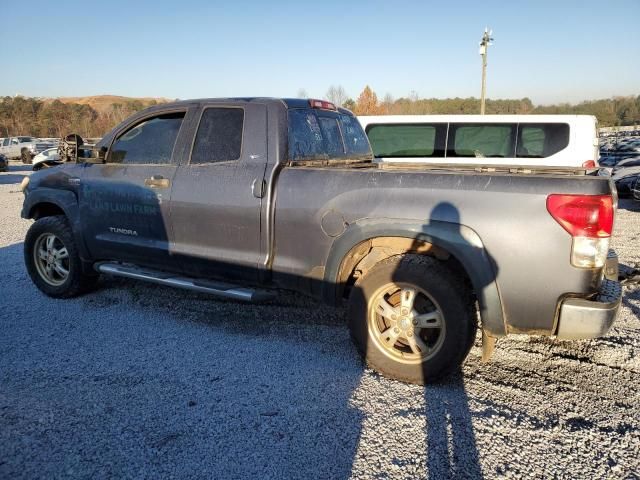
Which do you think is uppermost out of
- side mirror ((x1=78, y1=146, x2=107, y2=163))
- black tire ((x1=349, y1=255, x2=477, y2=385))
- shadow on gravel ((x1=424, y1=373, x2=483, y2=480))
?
side mirror ((x1=78, y1=146, x2=107, y2=163))

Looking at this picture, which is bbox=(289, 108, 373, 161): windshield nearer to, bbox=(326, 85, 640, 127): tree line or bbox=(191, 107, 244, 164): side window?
bbox=(191, 107, 244, 164): side window

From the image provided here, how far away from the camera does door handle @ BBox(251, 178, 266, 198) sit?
11.6ft

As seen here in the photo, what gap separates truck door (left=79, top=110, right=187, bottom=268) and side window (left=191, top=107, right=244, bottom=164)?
8.9 inches

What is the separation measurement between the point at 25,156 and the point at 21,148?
97 centimetres

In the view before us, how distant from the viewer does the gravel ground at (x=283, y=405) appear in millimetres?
2393

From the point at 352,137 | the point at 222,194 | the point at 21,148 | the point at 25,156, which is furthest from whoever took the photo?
the point at 21,148

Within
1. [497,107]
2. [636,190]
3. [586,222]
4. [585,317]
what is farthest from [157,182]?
[497,107]

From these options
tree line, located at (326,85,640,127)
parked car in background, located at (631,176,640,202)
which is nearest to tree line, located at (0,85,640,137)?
tree line, located at (326,85,640,127)

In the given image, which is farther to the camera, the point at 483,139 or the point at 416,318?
the point at 483,139

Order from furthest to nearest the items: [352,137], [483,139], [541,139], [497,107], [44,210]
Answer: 1. [497,107]
2. [483,139]
3. [541,139]
4. [44,210]
5. [352,137]

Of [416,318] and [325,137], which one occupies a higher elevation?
[325,137]

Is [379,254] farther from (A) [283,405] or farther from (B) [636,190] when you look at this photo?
(B) [636,190]

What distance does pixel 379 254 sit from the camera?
3.37 metres

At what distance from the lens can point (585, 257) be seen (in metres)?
2.64
